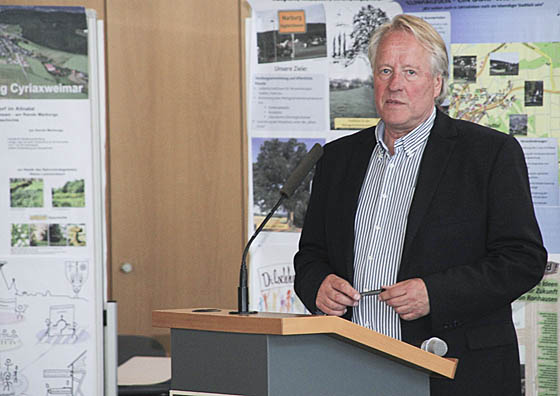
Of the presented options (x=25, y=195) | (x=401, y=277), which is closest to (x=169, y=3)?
(x=25, y=195)

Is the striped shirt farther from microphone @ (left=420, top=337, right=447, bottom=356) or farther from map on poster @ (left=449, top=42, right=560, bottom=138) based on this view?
map on poster @ (left=449, top=42, right=560, bottom=138)

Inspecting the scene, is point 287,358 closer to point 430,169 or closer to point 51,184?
point 430,169

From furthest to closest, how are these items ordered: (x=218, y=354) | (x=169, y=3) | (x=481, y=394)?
(x=169, y=3) < (x=481, y=394) < (x=218, y=354)

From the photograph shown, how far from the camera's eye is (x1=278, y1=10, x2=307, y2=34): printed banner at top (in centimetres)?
312

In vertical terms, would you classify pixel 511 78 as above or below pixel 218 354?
above

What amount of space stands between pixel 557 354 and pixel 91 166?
1.90 m

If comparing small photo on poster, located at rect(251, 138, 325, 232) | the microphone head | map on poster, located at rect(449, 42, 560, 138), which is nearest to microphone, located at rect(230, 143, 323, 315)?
the microphone head

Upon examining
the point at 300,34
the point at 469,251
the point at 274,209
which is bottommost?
the point at 469,251

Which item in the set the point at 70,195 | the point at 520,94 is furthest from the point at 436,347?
the point at 520,94

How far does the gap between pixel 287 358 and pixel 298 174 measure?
17.2 inches

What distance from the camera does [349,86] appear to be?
3.13 metres

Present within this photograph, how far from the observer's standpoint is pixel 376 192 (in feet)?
6.67

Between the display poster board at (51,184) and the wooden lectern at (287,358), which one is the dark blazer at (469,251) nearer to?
the wooden lectern at (287,358)

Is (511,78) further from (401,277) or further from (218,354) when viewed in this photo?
(218,354)
